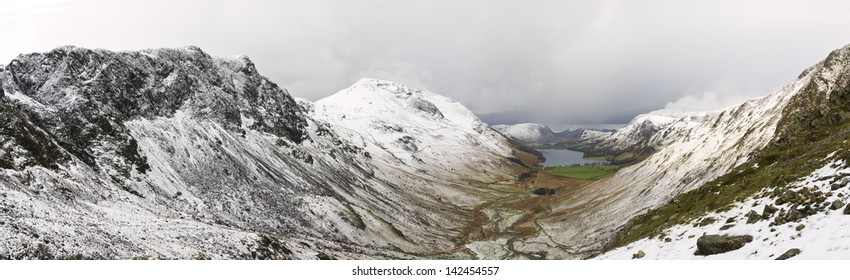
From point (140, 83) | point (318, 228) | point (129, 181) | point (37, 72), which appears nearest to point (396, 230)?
point (318, 228)

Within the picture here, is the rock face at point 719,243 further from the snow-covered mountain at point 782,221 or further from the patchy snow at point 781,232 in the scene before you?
the patchy snow at point 781,232

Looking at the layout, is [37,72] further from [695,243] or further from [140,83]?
[695,243]

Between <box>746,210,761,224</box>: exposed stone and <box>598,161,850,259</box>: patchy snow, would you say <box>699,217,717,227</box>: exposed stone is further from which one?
<box>746,210,761,224</box>: exposed stone

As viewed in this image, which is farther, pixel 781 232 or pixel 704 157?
pixel 704 157

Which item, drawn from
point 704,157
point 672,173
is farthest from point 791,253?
point 672,173

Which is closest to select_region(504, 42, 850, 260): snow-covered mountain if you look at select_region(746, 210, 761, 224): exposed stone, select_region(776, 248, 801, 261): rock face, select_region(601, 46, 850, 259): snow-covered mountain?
select_region(601, 46, 850, 259): snow-covered mountain

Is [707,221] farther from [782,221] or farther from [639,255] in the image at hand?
[782,221]
